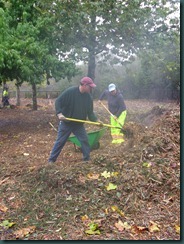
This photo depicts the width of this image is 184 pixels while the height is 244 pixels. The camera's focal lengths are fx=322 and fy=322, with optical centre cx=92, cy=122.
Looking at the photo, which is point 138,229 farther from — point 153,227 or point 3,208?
point 3,208

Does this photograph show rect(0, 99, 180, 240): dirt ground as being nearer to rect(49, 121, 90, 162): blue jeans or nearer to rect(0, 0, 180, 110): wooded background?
rect(49, 121, 90, 162): blue jeans

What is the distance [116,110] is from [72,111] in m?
2.56

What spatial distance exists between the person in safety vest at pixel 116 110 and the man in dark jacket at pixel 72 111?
1819mm

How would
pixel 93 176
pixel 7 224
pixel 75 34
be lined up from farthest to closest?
pixel 75 34 → pixel 93 176 → pixel 7 224

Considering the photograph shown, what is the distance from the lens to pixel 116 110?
7.84 meters

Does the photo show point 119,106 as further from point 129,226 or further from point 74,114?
point 129,226

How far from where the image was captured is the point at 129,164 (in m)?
4.69

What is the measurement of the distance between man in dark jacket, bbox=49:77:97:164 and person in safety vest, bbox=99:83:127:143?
5.97 feet

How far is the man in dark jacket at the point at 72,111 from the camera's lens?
5371 mm

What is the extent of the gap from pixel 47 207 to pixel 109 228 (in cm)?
91

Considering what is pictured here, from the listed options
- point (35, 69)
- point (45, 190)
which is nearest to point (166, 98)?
point (35, 69)

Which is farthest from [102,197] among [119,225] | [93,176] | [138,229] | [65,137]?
[65,137]

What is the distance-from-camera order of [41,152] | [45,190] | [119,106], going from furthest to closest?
1. [119,106]
2. [41,152]
3. [45,190]

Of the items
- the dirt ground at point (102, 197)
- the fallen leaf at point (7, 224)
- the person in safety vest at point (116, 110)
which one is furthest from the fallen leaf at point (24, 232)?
→ the person in safety vest at point (116, 110)
